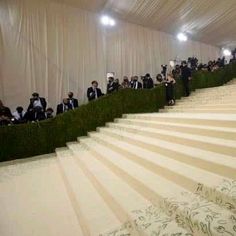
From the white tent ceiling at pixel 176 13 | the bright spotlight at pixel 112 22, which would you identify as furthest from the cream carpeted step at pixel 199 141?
the bright spotlight at pixel 112 22

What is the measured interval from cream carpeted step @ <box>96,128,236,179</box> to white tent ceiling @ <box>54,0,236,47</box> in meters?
7.60

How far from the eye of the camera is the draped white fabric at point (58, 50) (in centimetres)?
1072

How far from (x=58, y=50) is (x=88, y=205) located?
29.2 ft

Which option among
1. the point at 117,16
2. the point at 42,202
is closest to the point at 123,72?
the point at 117,16

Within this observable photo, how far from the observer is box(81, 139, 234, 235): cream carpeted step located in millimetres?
2340

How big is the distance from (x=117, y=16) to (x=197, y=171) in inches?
421

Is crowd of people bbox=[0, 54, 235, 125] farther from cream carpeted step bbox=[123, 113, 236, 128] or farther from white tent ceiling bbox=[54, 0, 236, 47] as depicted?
white tent ceiling bbox=[54, 0, 236, 47]

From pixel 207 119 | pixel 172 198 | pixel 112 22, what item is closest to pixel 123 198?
pixel 172 198

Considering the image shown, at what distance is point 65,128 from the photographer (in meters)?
8.30

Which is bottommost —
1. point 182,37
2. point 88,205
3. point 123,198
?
point 88,205

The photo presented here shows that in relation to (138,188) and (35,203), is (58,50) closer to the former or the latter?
(35,203)

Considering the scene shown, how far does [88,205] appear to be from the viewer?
3.70m

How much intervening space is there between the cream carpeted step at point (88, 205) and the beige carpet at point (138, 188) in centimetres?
1

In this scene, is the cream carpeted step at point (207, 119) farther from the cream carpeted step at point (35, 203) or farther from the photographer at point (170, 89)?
the cream carpeted step at point (35, 203)
